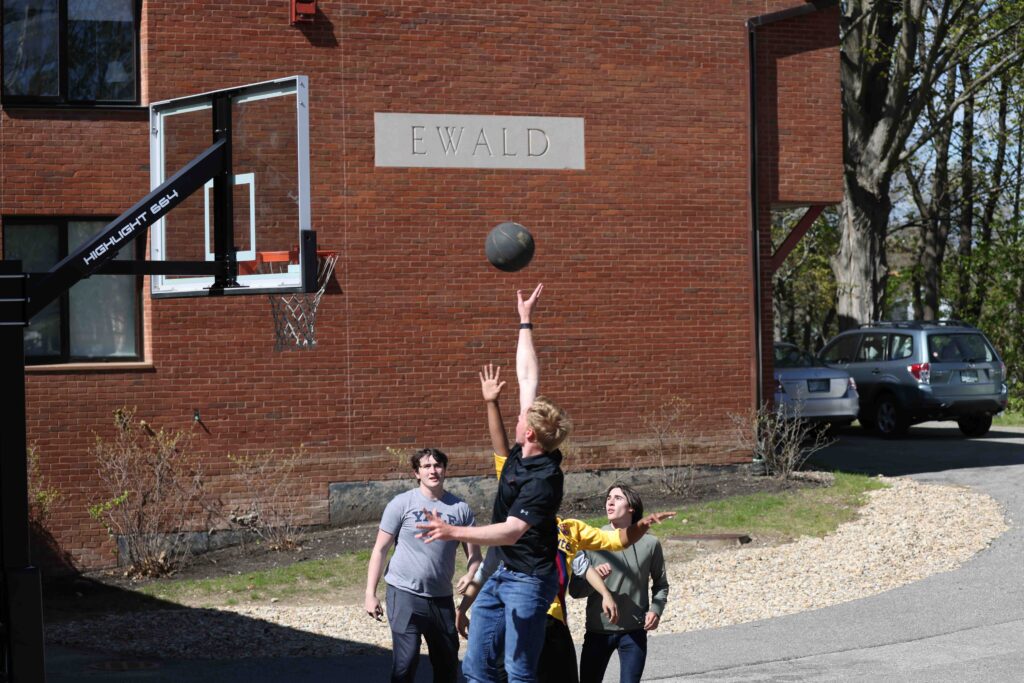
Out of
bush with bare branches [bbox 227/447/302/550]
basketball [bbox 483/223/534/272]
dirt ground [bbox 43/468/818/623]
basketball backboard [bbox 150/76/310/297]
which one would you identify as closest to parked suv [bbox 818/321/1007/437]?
dirt ground [bbox 43/468/818/623]

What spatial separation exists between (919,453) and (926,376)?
2233mm

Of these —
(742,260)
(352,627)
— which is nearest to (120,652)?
(352,627)

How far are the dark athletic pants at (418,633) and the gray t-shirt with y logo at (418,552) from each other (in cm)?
6

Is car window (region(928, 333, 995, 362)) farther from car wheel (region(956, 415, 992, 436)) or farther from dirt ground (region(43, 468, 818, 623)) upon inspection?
dirt ground (region(43, 468, 818, 623))

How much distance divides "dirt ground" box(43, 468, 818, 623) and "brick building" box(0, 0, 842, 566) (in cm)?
43

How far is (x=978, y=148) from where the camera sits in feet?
117

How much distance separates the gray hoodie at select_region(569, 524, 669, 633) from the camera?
22.8ft

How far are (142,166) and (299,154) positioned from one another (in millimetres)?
6222

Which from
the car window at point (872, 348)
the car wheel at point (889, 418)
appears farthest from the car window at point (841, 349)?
the car wheel at point (889, 418)

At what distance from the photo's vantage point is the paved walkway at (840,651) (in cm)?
905

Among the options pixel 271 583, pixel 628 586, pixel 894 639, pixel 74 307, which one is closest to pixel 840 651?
pixel 894 639

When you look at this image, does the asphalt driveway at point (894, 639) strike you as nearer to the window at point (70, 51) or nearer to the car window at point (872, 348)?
the window at point (70, 51)

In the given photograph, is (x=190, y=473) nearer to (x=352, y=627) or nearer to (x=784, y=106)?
(x=352, y=627)

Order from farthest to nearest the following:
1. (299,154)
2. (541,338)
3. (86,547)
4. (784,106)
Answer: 1. (784,106)
2. (541,338)
3. (86,547)
4. (299,154)
